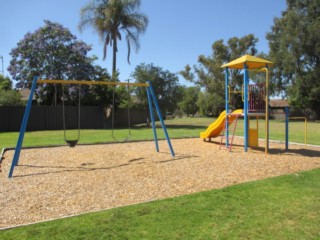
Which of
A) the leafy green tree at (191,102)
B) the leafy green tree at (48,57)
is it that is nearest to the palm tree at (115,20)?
the leafy green tree at (48,57)

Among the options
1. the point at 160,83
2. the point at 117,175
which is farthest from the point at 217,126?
the point at 160,83

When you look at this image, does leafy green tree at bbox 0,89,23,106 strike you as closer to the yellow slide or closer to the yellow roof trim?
the yellow slide

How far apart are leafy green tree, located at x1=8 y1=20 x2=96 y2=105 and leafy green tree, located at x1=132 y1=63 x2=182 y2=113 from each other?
5.13 metres

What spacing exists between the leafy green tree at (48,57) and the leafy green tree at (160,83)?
5.13m

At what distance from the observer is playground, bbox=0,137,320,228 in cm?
521

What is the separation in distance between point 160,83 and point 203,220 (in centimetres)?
2342

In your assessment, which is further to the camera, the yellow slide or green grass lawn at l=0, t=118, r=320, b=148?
green grass lawn at l=0, t=118, r=320, b=148

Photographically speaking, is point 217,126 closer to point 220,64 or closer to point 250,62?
point 250,62

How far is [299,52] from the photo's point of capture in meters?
41.4

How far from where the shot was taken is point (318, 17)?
1601 inches

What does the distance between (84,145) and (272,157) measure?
694 cm

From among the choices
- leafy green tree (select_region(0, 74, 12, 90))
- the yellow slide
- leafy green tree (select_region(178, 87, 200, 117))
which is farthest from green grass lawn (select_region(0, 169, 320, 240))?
leafy green tree (select_region(178, 87, 200, 117))

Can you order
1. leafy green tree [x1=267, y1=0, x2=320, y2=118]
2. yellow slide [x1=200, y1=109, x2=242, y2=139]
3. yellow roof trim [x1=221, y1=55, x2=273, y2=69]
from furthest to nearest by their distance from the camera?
leafy green tree [x1=267, y1=0, x2=320, y2=118], yellow slide [x1=200, y1=109, x2=242, y2=139], yellow roof trim [x1=221, y1=55, x2=273, y2=69]

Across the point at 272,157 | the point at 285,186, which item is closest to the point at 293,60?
the point at 272,157
